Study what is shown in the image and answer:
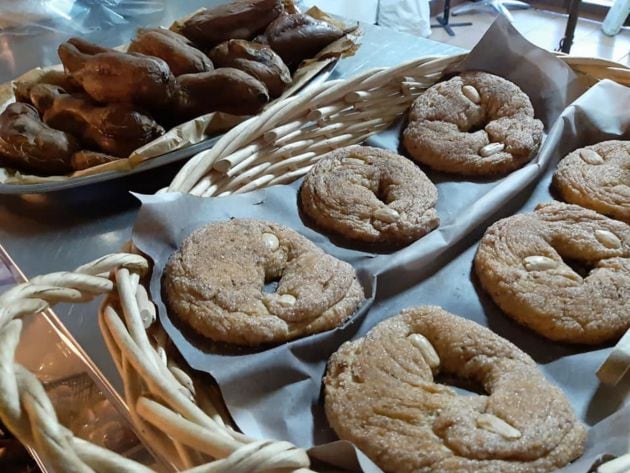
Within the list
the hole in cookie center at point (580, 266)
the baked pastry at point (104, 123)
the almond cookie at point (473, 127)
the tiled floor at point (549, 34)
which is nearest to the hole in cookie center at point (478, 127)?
the almond cookie at point (473, 127)

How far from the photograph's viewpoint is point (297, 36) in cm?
144

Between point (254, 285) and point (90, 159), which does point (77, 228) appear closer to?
point (90, 159)

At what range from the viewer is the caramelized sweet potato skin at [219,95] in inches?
49.1

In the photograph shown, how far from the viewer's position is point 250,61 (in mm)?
1331

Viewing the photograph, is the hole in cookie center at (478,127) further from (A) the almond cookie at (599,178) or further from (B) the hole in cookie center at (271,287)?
(B) the hole in cookie center at (271,287)

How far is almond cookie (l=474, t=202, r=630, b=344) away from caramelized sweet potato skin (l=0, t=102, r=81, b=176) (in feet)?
2.44

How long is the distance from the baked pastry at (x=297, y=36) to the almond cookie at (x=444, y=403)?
80 centimetres

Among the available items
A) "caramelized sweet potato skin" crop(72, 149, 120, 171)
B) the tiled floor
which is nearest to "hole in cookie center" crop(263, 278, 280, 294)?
"caramelized sweet potato skin" crop(72, 149, 120, 171)

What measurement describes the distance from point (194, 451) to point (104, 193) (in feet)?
2.14

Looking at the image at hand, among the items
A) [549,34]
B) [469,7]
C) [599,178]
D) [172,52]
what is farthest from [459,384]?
[469,7]

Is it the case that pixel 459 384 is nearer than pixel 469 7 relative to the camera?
Yes

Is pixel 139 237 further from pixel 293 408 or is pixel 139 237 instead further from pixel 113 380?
pixel 293 408

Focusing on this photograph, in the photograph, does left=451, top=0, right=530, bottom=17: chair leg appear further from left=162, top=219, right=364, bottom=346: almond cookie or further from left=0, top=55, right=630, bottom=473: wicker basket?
left=162, top=219, right=364, bottom=346: almond cookie

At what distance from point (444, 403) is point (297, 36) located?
0.98 meters
